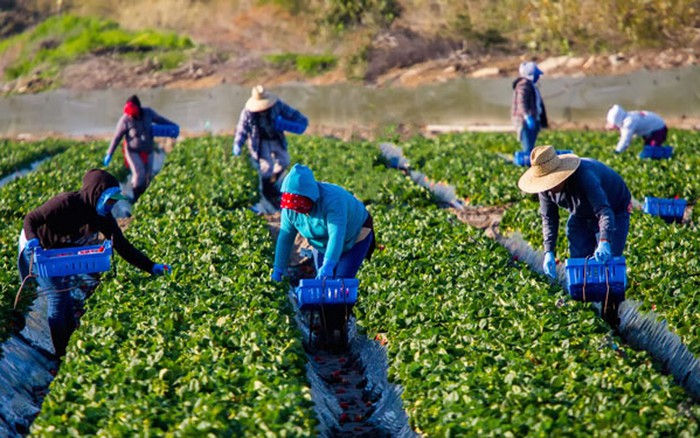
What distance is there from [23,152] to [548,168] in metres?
17.5

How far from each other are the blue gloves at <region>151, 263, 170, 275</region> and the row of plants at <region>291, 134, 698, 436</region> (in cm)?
206

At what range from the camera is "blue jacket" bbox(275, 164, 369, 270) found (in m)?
8.66

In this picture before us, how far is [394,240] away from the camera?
464 inches

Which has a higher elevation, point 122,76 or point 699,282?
point 699,282

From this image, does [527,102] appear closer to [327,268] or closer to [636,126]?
[636,126]

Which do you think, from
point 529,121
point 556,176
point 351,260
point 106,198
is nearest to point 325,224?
point 351,260

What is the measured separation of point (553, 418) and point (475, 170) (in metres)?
10.3

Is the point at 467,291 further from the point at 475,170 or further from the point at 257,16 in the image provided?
the point at 257,16

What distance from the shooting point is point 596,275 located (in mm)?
8984

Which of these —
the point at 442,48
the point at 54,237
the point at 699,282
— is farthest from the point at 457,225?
the point at 442,48

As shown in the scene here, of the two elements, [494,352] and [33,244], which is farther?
[33,244]

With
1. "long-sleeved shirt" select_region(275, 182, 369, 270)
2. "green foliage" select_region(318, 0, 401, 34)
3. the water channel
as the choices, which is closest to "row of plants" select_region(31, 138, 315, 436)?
"long-sleeved shirt" select_region(275, 182, 369, 270)

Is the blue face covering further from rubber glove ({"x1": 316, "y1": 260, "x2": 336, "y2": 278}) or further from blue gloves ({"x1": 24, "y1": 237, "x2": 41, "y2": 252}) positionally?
rubber glove ({"x1": 316, "y1": 260, "x2": 336, "y2": 278})

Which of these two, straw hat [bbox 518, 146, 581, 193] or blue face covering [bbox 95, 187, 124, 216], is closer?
straw hat [bbox 518, 146, 581, 193]
